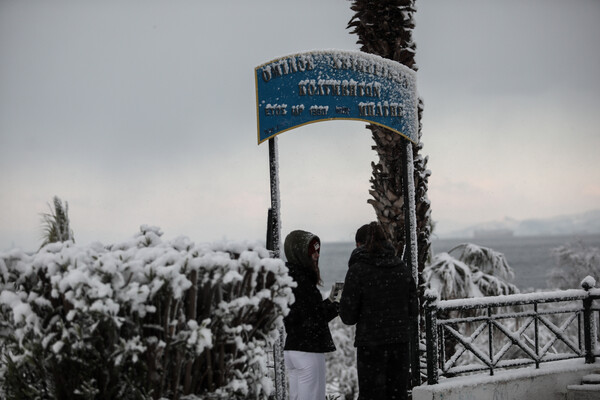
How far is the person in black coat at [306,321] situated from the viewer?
477cm

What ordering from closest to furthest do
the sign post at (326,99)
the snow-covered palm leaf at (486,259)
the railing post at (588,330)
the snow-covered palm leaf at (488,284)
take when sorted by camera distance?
the sign post at (326,99)
the railing post at (588,330)
the snow-covered palm leaf at (488,284)
the snow-covered palm leaf at (486,259)

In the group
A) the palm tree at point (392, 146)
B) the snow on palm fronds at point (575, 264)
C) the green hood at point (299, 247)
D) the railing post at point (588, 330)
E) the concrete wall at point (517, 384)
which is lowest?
the snow on palm fronds at point (575, 264)

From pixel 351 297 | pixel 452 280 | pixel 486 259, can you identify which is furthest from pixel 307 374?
pixel 486 259

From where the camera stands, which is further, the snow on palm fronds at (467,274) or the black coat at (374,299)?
the snow on palm fronds at (467,274)

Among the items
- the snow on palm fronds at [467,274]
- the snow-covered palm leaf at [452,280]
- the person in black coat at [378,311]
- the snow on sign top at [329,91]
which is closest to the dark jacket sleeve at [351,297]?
the person in black coat at [378,311]

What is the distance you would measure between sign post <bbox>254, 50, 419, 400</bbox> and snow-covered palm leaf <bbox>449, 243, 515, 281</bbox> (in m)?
6.81

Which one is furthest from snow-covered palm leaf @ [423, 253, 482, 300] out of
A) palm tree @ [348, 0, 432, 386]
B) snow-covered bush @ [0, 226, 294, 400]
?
snow-covered bush @ [0, 226, 294, 400]

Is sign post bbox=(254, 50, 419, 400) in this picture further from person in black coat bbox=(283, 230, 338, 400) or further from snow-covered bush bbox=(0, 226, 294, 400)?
snow-covered bush bbox=(0, 226, 294, 400)

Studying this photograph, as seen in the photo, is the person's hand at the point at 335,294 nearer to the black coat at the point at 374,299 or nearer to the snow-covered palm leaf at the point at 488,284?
the black coat at the point at 374,299

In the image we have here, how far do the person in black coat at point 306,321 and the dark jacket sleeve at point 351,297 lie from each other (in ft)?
0.50

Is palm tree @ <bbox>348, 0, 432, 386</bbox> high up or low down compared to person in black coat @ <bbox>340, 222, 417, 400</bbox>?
up

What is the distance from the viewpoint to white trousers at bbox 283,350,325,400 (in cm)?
488

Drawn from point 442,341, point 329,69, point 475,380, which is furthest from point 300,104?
point 475,380

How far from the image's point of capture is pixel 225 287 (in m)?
3.70
